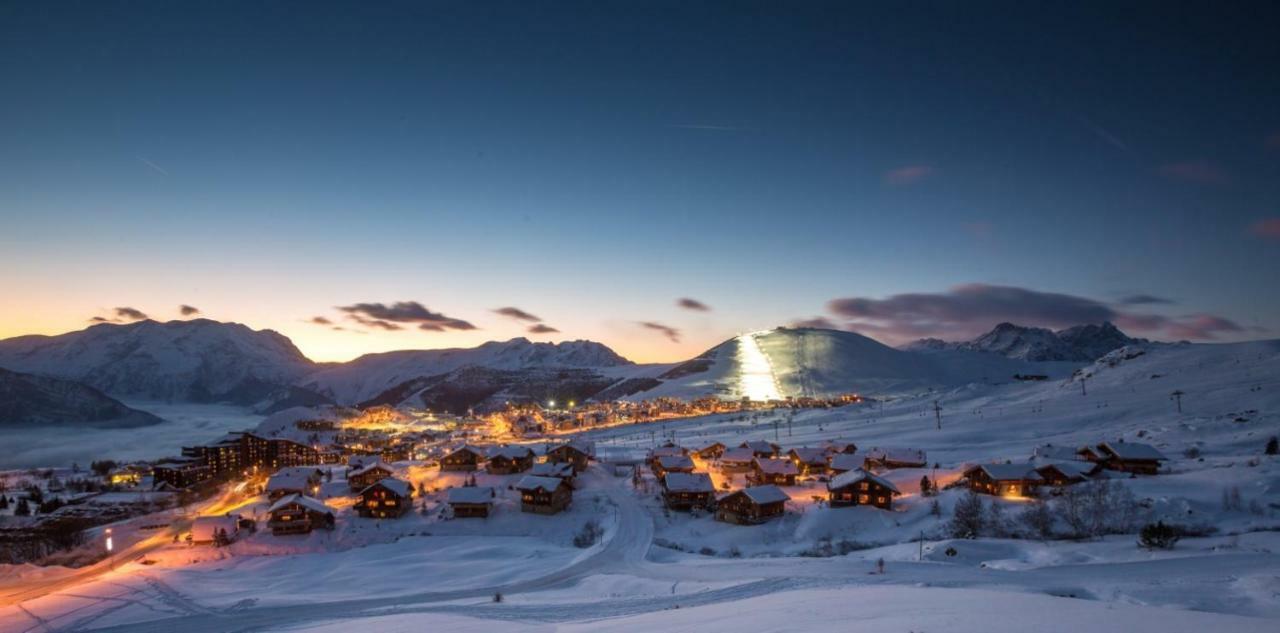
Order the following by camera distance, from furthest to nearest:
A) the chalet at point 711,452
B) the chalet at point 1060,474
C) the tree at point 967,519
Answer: the chalet at point 711,452 → the chalet at point 1060,474 → the tree at point 967,519

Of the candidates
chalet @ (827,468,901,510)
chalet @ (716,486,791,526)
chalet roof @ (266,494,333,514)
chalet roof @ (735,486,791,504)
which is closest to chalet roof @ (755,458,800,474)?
chalet @ (716,486,791,526)

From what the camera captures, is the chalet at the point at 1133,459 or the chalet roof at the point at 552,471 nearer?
the chalet at the point at 1133,459

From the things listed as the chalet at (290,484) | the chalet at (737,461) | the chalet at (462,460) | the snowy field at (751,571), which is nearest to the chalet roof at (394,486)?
the snowy field at (751,571)

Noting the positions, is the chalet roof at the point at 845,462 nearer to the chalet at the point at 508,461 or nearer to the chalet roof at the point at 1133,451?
the chalet roof at the point at 1133,451

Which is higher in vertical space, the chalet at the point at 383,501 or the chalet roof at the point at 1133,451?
the chalet roof at the point at 1133,451

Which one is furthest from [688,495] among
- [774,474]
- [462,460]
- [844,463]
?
[462,460]

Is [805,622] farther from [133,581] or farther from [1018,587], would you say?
[133,581]

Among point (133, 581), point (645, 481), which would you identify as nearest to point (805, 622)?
point (133, 581)

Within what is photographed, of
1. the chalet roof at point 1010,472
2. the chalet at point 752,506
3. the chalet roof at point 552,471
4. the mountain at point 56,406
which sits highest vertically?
the mountain at point 56,406
